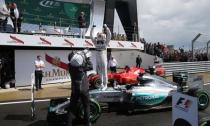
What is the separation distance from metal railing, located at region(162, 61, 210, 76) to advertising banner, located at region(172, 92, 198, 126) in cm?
2126

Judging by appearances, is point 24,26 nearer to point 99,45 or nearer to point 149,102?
point 99,45

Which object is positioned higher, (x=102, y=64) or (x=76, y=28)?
(x=76, y=28)

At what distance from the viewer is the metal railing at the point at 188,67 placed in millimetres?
28062

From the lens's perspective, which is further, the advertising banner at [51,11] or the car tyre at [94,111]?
the advertising banner at [51,11]

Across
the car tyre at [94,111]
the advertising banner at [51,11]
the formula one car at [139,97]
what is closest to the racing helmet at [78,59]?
the car tyre at [94,111]

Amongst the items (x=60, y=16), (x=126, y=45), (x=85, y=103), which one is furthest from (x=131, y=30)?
(x=85, y=103)

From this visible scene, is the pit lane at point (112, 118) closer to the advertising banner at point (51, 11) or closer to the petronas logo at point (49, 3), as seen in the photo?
the advertising banner at point (51, 11)

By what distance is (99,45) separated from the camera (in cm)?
1373

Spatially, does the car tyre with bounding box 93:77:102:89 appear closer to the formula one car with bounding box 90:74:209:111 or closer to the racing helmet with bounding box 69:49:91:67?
the formula one car with bounding box 90:74:209:111

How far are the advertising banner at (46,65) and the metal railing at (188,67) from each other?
7.32 m

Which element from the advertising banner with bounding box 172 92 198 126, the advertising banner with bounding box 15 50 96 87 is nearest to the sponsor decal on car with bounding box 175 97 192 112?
the advertising banner with bounding box 172 92 198 126

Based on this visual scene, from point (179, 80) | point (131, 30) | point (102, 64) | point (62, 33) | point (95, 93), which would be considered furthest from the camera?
point (131, 30)

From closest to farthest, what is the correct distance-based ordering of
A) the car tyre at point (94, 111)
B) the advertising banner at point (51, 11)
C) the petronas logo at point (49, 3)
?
the car tyre at point (94, 111)
the advertising banner at point (51, 11)
the petronas logo at point (49, 3)

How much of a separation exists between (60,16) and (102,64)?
17.1 m
